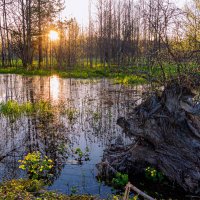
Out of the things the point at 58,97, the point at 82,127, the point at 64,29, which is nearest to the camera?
the point at 82,127

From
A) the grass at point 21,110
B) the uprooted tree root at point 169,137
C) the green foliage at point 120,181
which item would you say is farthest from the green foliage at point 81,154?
the grass at point 21,110

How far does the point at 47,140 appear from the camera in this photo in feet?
27.3

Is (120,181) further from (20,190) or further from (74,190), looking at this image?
(20,190)

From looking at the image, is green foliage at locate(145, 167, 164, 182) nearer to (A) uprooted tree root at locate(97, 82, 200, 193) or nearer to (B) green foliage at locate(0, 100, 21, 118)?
(A) uprooted tree root at locate(97, 82, 200, 193)

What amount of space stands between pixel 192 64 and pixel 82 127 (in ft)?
16.3

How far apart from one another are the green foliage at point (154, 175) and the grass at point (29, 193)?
65.1 inches

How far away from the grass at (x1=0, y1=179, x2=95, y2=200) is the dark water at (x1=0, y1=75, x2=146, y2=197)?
1.92 feet

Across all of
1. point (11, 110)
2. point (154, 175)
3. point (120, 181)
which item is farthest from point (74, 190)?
point (11, 110)

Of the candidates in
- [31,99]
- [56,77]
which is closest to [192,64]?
[31,99]

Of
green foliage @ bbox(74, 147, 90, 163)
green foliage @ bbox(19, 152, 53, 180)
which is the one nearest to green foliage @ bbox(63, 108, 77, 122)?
green foliage @ bbox(74, 147, 90, 163)

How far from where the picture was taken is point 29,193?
4.50m

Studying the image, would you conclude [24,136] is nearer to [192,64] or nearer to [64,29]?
[192,64]

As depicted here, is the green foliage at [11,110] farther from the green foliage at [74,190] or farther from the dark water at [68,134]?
the green foliage at [74,190]

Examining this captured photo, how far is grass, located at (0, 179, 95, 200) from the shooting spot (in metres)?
4.13
